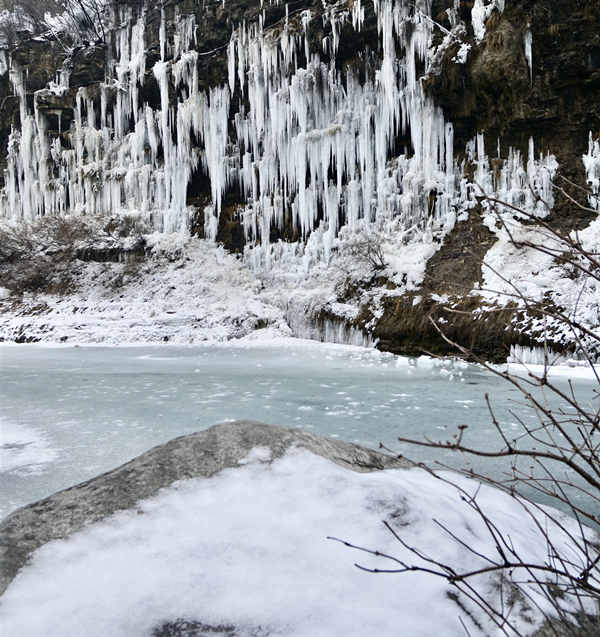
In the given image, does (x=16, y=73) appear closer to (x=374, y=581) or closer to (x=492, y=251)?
(x=492, y=251)

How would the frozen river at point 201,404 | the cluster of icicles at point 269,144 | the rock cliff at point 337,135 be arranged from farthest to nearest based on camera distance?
the cluster of icicles at point 269,144 → the rock cliff at point 337,135 → the frozen river at point 201,404

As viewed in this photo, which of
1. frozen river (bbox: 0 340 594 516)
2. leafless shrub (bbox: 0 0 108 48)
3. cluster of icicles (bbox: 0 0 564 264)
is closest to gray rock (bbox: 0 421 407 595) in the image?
frozen river (bbox: 0 340 594 516)

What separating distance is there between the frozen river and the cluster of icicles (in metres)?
9.14

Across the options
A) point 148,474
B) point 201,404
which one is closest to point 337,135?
point 201,404

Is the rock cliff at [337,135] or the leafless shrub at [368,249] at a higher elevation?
the rock cliff at [337,135]

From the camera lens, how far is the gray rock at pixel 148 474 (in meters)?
1.67

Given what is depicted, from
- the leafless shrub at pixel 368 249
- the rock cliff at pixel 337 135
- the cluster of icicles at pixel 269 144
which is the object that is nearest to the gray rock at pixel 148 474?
the rock cliff at pixel 337 135

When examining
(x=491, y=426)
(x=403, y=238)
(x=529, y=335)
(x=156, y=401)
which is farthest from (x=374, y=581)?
(x=403, y=238)

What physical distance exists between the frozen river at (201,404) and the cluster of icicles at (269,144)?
9.14m

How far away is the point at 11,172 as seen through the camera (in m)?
26.1

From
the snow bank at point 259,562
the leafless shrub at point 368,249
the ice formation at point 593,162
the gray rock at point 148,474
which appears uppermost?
the ice formation at point 593,162

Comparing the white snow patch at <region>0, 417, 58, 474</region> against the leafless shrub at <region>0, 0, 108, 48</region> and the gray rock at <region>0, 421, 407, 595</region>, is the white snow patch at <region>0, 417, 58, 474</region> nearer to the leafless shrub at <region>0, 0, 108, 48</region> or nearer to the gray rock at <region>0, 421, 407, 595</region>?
the gray rock at <region>0, 421, 407, 595</region>

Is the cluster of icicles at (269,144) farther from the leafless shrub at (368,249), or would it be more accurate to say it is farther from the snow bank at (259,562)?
the snow bank at (259,562)

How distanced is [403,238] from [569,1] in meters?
9.65
